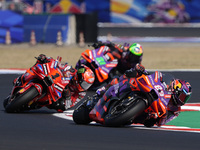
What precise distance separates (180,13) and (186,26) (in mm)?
852

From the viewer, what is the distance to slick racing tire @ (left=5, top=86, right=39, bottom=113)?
10344 mm

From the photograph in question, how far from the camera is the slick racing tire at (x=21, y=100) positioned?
10.3m

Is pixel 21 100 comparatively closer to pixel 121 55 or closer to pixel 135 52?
pixel 135 52

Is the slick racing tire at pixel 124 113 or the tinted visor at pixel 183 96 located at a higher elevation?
the tinted visor at pixel 183 96

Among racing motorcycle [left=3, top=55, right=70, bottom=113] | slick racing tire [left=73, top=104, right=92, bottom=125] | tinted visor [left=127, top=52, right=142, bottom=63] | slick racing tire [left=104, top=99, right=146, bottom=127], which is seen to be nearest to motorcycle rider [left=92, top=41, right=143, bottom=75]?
tinted visor [left=127, top=52, right=142, bottom=63]

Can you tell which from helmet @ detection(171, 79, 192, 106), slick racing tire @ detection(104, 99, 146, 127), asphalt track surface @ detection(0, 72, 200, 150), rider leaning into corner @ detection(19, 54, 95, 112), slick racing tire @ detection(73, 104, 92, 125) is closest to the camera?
asphalt track surface @ detection(0, 72, 200, 150)

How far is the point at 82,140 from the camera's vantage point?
25.4ft

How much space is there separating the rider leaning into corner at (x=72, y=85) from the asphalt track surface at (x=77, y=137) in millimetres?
888

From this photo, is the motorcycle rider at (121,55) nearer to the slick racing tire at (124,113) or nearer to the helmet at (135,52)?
the helmet at (135,52)

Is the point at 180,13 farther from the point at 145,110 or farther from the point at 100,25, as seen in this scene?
the point at 145,110

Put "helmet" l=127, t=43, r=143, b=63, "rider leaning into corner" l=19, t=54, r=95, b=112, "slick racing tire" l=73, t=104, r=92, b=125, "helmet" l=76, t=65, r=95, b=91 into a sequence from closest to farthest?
"slick racing tire" l=73, t=104, r=92, b=125 → "rider leaning into corner" l=19, t=54, r=95, b=112 → "helmet" l=76, t=65, r=95, b=91 → "helmet" l=127, t=43, r=143, b=63

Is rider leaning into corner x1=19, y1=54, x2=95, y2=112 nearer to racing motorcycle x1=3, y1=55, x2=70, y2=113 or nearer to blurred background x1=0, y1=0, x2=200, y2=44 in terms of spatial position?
racing motorcycle x1=3, y1=55, x2=70, y2=113

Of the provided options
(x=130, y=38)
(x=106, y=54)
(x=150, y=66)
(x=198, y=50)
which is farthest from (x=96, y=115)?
(x=130, y=38)

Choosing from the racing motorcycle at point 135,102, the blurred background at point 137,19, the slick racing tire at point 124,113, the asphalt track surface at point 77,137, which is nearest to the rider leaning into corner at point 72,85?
A: the asphalt track surface at point 77,137
